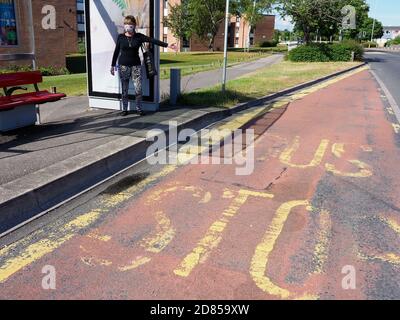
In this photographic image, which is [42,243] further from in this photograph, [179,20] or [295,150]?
[179,20]

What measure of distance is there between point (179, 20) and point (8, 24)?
2305 inches

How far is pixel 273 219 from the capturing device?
14.5 ft

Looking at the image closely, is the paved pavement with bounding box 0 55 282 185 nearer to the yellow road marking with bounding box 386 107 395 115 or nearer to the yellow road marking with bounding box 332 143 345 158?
the yellow road marking with bounding box 332 143 345 158

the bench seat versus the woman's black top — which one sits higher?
the woman's black top

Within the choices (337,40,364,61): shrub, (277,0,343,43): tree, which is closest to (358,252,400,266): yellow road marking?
(277,0,343,43): tree

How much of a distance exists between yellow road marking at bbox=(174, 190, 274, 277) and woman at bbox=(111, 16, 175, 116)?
4490 mm

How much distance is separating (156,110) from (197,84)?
777cm

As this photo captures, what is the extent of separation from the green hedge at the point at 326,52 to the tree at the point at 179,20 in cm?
3428

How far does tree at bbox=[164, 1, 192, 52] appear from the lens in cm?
6288

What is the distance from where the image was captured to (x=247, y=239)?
399cm

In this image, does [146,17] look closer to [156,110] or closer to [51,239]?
[156,110]

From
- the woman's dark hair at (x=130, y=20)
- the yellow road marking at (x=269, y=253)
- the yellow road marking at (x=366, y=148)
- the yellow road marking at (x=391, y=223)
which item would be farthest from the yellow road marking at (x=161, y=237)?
the woman's dark hair at (x=130, y=20)

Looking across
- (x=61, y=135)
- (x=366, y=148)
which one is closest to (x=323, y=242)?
(x=366, y=148)

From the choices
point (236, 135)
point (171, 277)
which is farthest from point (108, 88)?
point (171, 277)
